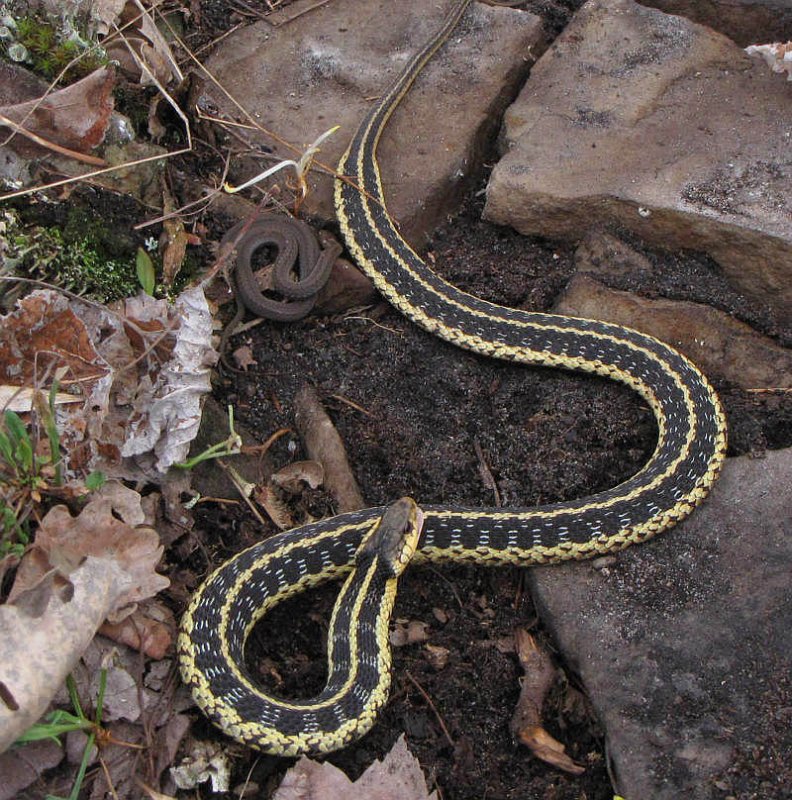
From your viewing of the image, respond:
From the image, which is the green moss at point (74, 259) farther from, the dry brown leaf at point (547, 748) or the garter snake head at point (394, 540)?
the dry brown leaf at point (547, 748)

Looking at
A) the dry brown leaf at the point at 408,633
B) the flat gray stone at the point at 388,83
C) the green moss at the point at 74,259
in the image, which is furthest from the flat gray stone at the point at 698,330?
the green moss at the point at 74,259

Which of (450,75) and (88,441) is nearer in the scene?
(88,441)

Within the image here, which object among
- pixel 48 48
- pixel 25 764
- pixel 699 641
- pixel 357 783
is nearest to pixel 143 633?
pixel 25 764

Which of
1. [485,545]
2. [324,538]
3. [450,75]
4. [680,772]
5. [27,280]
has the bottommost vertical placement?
[680,772]

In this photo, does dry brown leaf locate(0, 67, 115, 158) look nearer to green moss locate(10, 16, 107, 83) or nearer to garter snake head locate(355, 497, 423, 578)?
green moss locate(10, 16, 107, 83)

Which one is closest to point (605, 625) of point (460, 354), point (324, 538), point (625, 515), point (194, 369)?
point (625, 515)

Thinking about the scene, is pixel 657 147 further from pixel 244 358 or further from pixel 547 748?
pixel 547 748

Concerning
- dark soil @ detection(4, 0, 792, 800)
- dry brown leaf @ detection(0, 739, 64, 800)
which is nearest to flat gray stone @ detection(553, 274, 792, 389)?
dark soil @ detection(4, 0, 792, 800)

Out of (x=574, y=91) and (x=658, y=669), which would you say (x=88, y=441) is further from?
(x=574, y=91)
